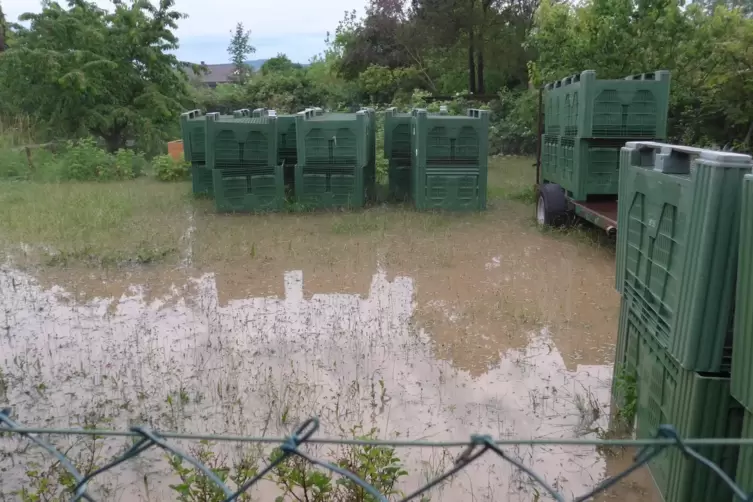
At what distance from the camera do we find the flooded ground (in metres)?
3.75

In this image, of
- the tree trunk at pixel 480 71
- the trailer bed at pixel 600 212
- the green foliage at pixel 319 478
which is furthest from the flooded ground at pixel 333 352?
the tree trunk at pixel 480 71

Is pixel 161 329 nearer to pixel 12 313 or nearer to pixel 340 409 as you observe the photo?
pixel 12 313

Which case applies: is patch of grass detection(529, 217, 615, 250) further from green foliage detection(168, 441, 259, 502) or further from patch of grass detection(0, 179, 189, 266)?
green foliage detection(168, 441, 259, 502)

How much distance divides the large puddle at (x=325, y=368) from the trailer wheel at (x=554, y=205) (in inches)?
82.6

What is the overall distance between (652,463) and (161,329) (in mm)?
3941

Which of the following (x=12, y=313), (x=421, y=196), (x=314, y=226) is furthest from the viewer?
(x=421, y=196)

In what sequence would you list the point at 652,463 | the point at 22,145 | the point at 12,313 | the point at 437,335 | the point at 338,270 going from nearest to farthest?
the point at 652,463 → the point at 437,335 → the point at 12,313 → the point at 338,270 → the point at 22,145

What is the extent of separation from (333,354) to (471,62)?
21.7m

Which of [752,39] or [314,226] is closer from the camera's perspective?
[314,226]

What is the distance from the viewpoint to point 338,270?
7.44 m

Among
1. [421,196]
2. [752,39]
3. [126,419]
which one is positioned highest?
[752,39]

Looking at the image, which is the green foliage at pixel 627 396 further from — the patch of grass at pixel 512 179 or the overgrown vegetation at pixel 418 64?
the overgrown vegetation at pixel 418 64

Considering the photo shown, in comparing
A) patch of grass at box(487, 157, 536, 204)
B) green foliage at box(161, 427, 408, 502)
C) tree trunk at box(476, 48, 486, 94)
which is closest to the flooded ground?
green foliage at box(161, 427, 408, 502)

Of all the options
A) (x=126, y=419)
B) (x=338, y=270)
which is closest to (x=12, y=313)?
(x=126, y=419)
